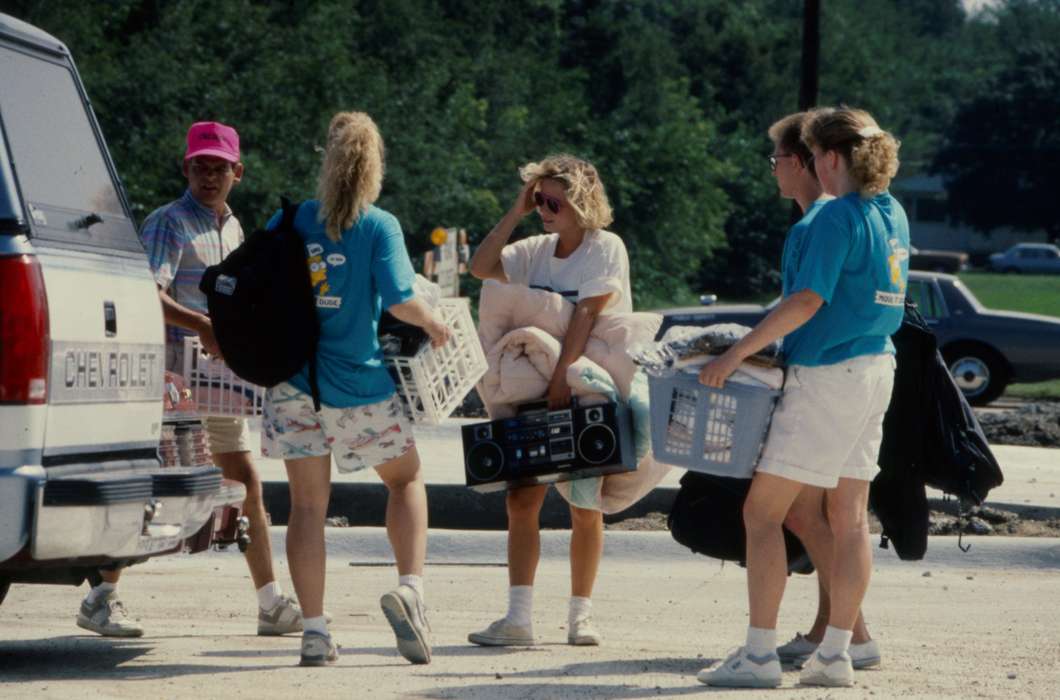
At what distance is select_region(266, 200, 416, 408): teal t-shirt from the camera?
5945mm

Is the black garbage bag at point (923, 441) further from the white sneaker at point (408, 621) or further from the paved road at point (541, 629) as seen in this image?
the white sneaker at point (408, 621)

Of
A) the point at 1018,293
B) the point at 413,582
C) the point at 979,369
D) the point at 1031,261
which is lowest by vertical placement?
the point at 413,582

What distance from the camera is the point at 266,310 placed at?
586 cm

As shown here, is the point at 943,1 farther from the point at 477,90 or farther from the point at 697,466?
the point at 697,466

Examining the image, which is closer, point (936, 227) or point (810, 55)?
point (810, 55)

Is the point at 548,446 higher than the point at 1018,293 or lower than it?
lower

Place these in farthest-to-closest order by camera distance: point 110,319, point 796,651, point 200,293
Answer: point 200,293, point 796,651, point 110,319

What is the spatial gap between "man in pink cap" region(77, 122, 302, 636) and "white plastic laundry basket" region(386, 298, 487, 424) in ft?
2.68

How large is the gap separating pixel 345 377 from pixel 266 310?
351 mm

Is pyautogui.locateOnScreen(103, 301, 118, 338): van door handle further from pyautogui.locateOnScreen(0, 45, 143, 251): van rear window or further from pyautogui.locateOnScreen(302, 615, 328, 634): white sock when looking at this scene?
pyautogui.locateOnScreen(302, 615, 328, 634): white sock

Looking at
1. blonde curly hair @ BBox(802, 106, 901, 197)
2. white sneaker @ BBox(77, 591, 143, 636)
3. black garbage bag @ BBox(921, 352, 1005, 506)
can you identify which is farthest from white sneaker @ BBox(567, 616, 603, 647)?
blonde curly hair @ BBox(802, 106, 901, 197)

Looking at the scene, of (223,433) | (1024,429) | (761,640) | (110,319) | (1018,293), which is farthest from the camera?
(1018,293)

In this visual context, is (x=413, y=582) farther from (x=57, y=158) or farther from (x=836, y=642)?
(x=57, y=158)

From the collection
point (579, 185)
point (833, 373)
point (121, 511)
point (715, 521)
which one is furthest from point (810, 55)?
point (121, 511)
